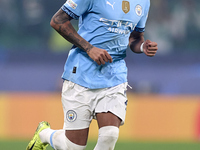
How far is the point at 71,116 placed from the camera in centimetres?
530

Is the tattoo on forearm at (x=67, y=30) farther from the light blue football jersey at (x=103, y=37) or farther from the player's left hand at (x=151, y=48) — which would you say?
the player's left hand at (x=151, y=48)

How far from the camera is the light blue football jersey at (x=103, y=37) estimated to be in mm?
5211

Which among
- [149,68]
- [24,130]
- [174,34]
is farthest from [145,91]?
[24,130]

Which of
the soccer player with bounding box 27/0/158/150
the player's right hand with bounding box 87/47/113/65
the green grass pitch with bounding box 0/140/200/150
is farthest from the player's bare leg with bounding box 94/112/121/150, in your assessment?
the green grass pitch with bounding box 0/140/200/150

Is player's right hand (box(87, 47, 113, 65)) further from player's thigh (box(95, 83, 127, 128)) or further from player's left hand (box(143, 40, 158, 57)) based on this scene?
player's left hand (box(143, 40, 158, 57))

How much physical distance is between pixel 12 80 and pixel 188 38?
467 cm

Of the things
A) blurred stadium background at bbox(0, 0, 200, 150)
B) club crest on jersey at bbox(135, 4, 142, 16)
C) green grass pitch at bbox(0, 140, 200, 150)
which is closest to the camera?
club crest on jersey at bbox(135, 4, 142, 16)

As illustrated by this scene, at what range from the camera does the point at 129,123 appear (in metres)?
10.9

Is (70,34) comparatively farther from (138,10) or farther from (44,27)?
(44,27)

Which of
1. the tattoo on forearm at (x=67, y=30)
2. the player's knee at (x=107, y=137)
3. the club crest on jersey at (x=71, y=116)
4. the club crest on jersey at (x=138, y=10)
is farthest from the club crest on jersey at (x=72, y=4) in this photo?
the player's knee at (x=107, y=137)

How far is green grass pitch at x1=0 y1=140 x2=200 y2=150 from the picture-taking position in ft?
28.7

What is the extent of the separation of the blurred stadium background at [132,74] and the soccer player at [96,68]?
522 cm

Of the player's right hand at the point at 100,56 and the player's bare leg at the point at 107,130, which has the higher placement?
the player's right hand at the point at 100,56

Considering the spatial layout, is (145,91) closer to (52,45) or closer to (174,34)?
(174,34)
